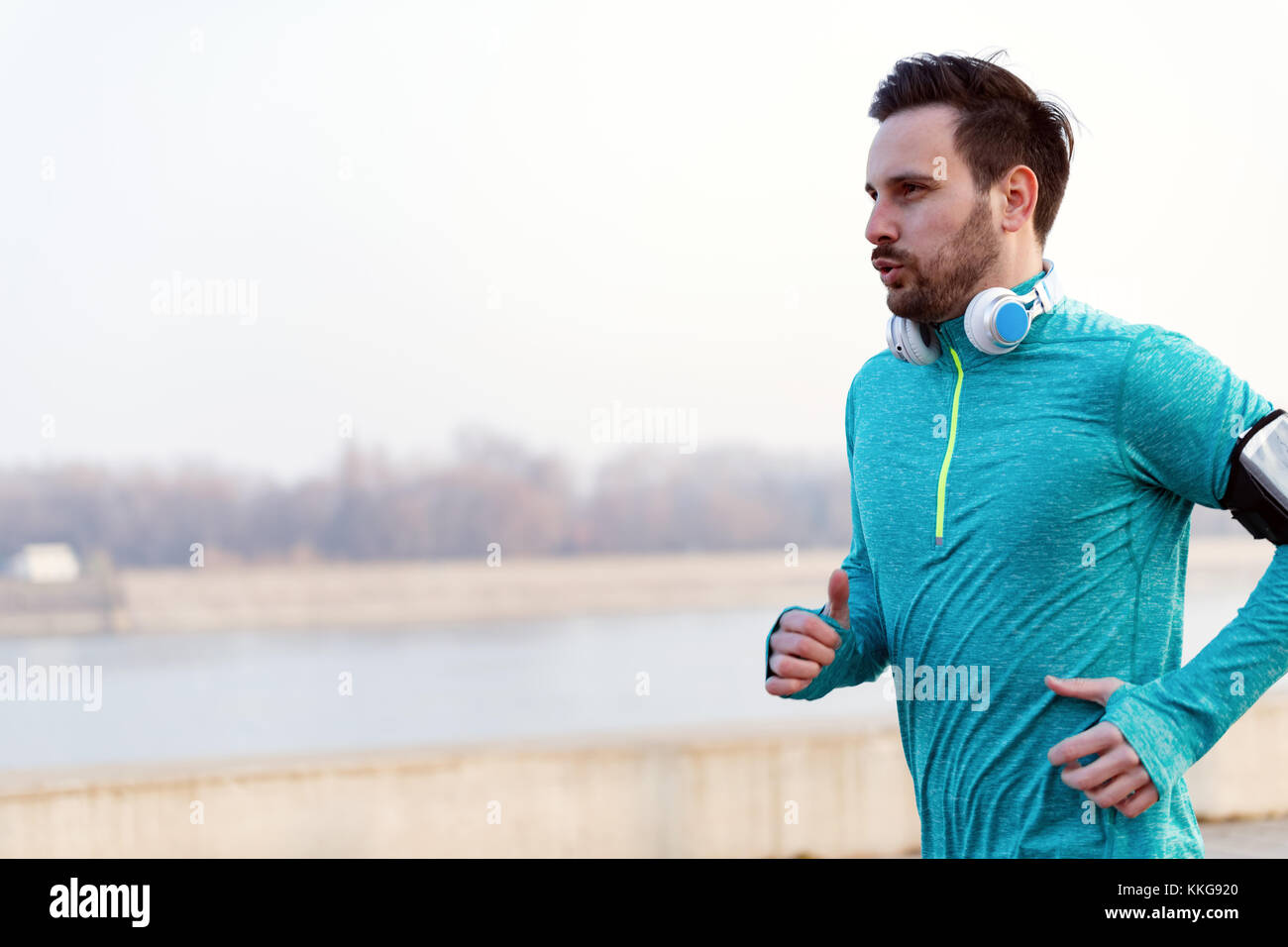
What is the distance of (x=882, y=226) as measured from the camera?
5.70 ft

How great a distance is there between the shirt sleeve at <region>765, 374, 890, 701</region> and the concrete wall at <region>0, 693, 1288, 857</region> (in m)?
3.33

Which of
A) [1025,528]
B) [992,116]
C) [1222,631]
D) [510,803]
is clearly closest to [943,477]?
[1025,528]

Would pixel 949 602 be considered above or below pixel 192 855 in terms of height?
above

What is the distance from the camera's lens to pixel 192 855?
15.4 feet

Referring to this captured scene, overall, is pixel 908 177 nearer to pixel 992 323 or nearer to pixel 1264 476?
pixel 992 323

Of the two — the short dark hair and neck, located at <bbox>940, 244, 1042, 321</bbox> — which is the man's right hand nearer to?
neck, located at <bbox>940, 244, 1042, 321</bbox>

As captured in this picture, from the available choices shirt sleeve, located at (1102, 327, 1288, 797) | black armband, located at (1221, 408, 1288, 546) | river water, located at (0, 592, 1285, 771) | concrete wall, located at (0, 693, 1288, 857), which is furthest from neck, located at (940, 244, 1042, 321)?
river water, located at (0, 592, 1285, 771)

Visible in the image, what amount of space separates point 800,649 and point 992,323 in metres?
0.48

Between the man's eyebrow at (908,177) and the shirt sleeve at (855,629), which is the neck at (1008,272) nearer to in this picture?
the man's eyebrow at (908,177)

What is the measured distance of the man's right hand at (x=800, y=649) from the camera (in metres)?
1.71

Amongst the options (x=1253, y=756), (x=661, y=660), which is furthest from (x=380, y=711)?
(x=1253, y=756)

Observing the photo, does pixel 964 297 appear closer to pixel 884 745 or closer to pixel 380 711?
pixel 884 745
